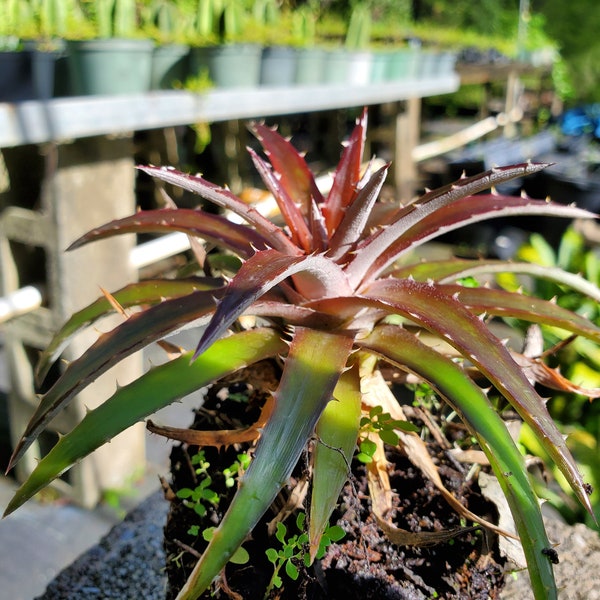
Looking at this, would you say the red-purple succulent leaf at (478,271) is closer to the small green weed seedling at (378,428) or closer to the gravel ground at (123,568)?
the small green weed seedling at (378,428)

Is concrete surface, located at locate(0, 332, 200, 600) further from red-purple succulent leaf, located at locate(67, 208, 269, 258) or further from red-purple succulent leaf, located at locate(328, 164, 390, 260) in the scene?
red-purple succulent leaf, located at locate(328, 164, 390, 260)

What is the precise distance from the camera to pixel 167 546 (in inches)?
35.7

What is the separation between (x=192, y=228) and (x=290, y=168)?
0.58ft

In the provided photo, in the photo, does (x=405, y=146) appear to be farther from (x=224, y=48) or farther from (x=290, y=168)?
(x=290, y=168)

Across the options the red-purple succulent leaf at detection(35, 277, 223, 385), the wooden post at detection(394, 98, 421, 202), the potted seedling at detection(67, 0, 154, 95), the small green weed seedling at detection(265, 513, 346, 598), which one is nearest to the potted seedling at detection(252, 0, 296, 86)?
the potted seedling at detection(67, 0, 154, 95)

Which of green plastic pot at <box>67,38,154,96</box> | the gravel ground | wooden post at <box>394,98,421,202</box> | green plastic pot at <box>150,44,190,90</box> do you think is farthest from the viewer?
wooden post at <box>394,98,421,202</box>

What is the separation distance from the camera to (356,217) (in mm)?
784

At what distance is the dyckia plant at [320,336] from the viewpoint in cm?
63

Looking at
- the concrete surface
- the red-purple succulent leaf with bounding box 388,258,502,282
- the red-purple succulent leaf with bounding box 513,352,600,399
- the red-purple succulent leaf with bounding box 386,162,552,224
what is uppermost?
the red-purple succulent leaf with bounding box 386,162,552,224

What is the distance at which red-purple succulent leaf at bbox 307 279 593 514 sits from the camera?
64 centimetres

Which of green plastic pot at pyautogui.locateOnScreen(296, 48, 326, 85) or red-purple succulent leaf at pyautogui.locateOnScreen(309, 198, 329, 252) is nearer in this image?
red-purple succulent leaf at pyautogui.locateOnScreen(309, 198, 329, 252)

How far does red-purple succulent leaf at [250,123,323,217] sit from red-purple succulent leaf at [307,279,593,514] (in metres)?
0.20

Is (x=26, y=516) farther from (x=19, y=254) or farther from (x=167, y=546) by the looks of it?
(x=167, y=546)

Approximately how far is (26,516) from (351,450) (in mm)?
2187
